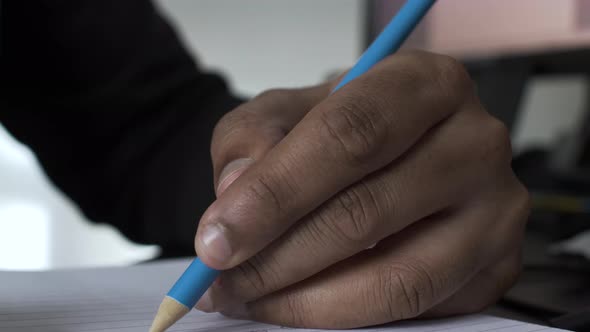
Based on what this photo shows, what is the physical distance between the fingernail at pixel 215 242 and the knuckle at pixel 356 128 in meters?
0.06

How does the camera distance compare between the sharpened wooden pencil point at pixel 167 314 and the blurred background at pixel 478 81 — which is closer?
the sharpened wooden pencil point at pixel 167 314

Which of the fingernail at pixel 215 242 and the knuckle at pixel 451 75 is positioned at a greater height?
the knuckle at pixel 451 75

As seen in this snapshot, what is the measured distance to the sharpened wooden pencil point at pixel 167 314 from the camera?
0.72 feet

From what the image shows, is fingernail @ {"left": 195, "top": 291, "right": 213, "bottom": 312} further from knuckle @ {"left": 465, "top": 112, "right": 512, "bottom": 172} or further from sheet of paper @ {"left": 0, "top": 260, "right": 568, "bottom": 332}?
knuckle @ {"left": 465, "top": 112, "right": 512, "bottom": 172}

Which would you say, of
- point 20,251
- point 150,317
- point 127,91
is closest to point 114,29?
point 127,91

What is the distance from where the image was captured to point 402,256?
0.26 meters

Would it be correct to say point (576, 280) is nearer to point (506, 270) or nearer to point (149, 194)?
point (506, 270)

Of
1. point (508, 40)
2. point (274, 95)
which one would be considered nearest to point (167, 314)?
point (274, 95)

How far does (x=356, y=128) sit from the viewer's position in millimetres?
233

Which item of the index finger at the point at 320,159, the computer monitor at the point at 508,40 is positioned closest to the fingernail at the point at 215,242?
the index finger at the point at 320,159

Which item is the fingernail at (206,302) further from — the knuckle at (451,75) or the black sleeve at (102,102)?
the black sleeve at (102,102)

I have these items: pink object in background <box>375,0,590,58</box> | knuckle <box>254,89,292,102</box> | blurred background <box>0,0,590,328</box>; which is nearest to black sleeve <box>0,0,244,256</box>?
blurred background <box>0,0,590,328</box>

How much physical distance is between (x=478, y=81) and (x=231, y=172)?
47 cm

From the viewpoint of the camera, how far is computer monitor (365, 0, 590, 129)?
0.54m
